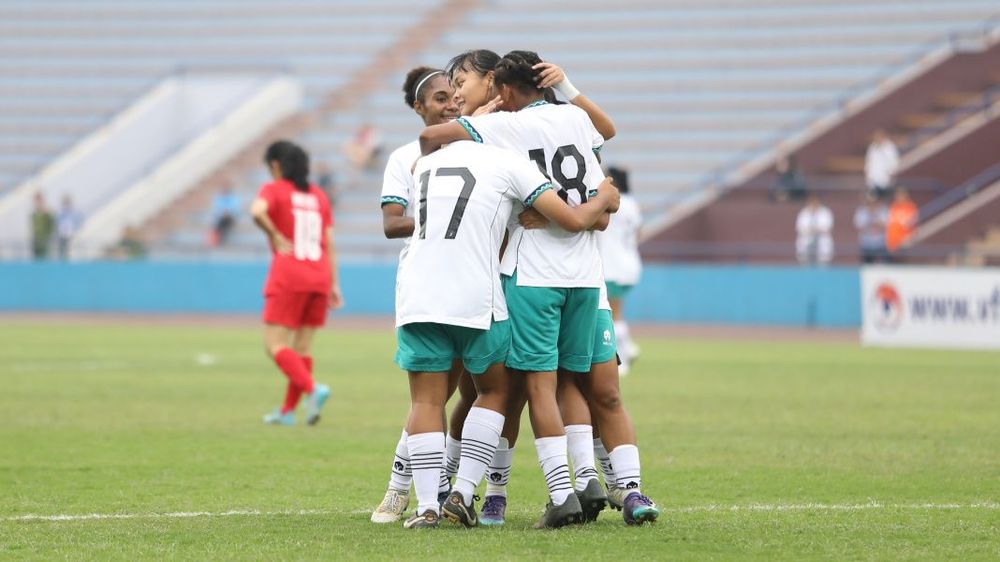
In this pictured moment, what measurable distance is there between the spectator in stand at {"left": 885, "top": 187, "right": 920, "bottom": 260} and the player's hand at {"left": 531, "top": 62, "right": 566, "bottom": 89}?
2190 centimetres

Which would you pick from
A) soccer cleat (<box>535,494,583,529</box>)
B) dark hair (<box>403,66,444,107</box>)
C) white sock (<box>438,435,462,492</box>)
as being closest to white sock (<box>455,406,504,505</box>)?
soccer cleat (<box>535,494,583,529</box>)

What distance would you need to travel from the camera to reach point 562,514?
693 cm

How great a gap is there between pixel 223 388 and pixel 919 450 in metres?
7.59

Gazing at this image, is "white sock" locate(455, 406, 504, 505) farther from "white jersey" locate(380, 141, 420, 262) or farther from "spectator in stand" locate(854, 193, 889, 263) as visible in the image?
"spectator in stand" locate(854, 193, 889, 263)

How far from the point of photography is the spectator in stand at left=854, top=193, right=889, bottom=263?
28.0 meters

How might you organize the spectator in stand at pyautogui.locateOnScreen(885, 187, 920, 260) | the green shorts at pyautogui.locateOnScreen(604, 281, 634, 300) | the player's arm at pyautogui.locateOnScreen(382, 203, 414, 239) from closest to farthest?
the player's arm at pyautogui.locateOnScreen(382, 203, 414, 239)
the green shorts at pyautogui.locateOnScreen(604, 281, 634, 300)
the spectator in stand at pyautogui.locateOnScreen(885, 187, 920, 260)

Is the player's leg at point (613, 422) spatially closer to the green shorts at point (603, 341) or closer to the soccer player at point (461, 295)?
the green shorts at point (603, 341)

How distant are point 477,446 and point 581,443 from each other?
20.1 inches

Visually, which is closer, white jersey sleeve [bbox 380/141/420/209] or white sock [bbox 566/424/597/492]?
white sock [bbox 566/424/597/492]

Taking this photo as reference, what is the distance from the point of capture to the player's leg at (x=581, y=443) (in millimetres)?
7133

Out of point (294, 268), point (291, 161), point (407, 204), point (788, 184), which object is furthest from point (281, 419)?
point (788, 184)

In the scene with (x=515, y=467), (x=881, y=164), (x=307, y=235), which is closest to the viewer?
(x=515, y=467)

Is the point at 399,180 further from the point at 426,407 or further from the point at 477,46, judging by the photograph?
the point at 477,46

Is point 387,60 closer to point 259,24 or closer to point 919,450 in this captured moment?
point 259,24
